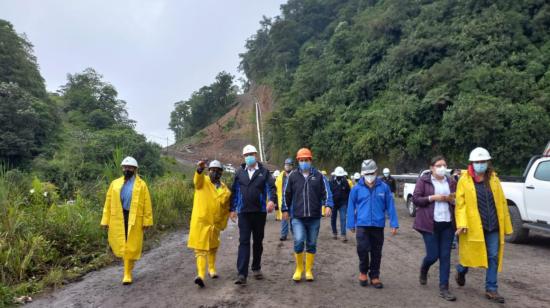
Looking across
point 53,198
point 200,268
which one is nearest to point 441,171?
point 200,268

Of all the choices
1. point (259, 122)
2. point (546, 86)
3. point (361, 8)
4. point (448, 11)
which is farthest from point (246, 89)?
point (546, 86)

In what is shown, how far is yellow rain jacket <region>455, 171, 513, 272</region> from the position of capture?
5391 mm

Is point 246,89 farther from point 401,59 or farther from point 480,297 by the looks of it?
point 480,297

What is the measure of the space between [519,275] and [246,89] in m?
81.0

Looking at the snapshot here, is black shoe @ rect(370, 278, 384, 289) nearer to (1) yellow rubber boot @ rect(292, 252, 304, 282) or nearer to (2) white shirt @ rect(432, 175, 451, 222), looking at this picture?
(1) yellow rubber boot @ rect(292, 252, 304, 282)

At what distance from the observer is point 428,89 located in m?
28.3

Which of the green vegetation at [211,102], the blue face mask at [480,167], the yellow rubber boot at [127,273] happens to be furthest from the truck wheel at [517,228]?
the green vegetation at [211,102]

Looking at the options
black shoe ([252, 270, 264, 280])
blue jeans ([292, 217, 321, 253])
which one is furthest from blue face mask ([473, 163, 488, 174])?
black shoe ([252, 270, 264, 280])

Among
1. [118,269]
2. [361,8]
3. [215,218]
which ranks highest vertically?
[361,8]

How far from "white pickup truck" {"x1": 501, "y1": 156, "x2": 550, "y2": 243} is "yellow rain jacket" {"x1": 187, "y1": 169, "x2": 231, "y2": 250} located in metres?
6.83

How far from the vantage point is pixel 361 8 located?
5416 cm

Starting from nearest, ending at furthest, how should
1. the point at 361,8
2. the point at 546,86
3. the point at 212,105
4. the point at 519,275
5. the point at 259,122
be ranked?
the point at 519,275 → the point at 546,86 → the point at 361,8 → the point at 259,122 → the point at 212,105

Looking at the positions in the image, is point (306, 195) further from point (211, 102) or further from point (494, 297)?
point (211, 102)

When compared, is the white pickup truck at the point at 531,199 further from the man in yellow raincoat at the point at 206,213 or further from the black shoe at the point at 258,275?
the man in yellow raincoat at the point at 206,213
